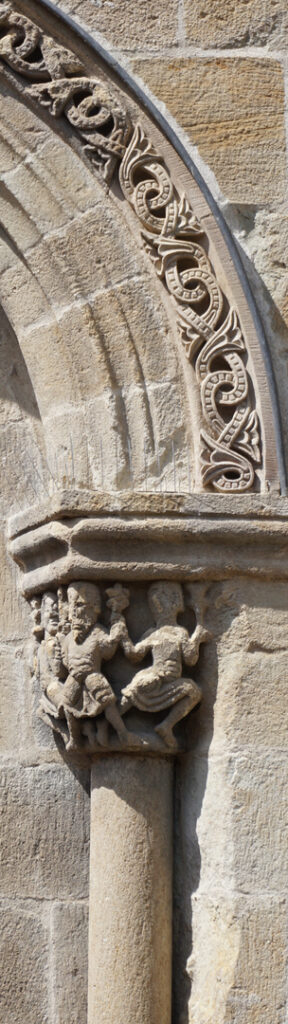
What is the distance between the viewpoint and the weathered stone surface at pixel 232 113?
3375 mm

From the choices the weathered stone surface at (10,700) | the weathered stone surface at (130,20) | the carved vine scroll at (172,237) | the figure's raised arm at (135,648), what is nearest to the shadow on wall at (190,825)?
the figure's raised arm at (135,648)

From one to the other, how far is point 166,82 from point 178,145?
0.18 metres

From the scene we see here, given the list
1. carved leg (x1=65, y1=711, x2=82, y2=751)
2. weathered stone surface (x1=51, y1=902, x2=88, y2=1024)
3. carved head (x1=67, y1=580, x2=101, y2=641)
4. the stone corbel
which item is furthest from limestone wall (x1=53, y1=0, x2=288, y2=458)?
weathered stone surface (x1=51, y1=902, x2=88, y2=1024)

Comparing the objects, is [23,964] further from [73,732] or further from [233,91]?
[233,91]

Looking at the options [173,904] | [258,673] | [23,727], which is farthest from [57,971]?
[258,673]

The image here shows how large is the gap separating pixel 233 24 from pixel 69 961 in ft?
7.31

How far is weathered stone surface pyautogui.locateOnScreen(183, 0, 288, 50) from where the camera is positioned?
11.3ft

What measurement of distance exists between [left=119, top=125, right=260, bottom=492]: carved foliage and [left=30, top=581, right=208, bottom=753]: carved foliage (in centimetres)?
32

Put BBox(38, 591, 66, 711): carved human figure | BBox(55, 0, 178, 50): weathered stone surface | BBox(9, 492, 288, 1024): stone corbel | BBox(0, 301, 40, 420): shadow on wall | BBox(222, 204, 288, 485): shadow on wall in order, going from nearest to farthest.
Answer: BBox(9, 492, 288, 1024): stone corbel, BBox(38, 591, 66, 711): carved human figure, BBox(222, 204, 288, 485): shadow on wall, BBox(55, 0, 178, 50): weathered stone surface, BBox(0, 301, 40, 420): shadow on wall

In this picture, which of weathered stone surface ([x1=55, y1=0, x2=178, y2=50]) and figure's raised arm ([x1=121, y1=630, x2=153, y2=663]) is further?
weathered stone surface ([x1=55, y1=0, x2=178, y2=50])

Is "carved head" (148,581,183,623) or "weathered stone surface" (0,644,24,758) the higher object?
"carved head" (148,581,183,623)

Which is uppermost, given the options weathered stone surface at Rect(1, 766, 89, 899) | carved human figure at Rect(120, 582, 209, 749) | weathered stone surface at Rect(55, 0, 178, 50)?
weathered stone surface at Rect(55, 0, 178, 50)

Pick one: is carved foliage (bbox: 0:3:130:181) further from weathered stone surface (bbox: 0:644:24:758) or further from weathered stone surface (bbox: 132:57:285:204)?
weathered stone surface (bbox: 0:644:24:758)

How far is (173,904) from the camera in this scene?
10.3 feet
